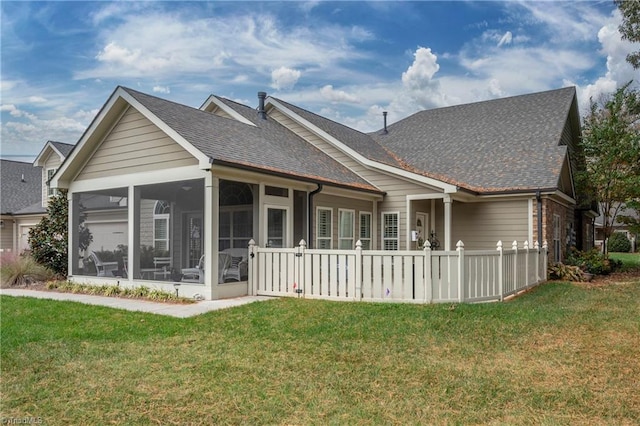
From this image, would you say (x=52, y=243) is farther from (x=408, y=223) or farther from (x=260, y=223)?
(x=408, y=223)

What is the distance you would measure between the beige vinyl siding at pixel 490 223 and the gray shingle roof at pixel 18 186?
21579mm

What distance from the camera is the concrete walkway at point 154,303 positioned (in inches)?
333

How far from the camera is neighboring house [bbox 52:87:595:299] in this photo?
1044 cm

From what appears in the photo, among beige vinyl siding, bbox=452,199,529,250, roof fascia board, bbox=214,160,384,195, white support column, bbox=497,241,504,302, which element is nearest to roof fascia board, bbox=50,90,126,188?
roof fascia board, bbox=214,160,384,195

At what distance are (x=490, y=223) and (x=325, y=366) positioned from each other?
426 inches

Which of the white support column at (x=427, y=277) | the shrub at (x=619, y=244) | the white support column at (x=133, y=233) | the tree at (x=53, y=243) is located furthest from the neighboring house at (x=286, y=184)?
the shrub at (x=619, y=244)

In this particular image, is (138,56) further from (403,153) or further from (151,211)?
(403,153)

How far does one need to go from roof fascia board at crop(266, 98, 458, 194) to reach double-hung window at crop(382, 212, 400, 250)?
135 cm

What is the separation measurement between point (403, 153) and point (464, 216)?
15.3ft

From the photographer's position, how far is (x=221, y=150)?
33.6 feet

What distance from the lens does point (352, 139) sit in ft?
56.9

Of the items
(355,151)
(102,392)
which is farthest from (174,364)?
(355,151)

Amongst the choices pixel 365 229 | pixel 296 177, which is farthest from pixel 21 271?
pixel 365 229

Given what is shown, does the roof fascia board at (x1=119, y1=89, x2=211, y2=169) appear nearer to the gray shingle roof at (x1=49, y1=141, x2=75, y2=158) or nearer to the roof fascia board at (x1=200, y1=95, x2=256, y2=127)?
the roof fascia board at (x1=200, y1=95, x2=256, y2=127)
